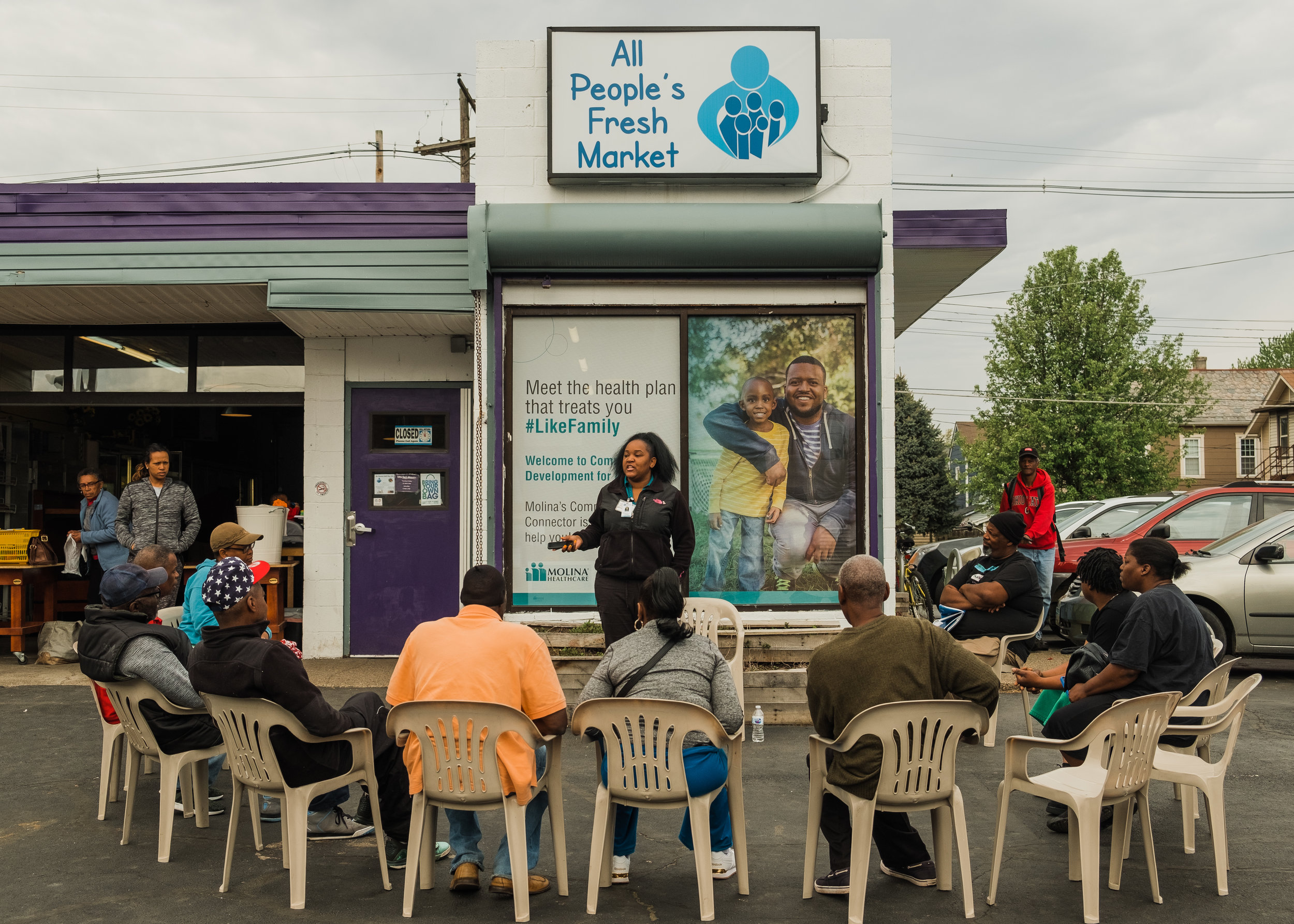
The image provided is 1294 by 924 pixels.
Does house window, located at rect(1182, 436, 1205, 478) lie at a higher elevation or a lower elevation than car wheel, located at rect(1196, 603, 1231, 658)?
higher

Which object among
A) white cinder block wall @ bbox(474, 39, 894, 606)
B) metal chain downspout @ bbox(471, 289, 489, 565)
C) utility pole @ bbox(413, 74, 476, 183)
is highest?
utility pole @ bbox(413, 74, 476, 183)

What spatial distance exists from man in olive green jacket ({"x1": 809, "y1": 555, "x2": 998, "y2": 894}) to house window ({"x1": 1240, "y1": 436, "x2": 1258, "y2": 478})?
47213 millimetres

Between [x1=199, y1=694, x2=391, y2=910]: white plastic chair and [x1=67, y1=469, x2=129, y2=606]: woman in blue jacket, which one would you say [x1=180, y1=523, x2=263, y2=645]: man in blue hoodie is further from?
[x1=67, y1=469, x2=129, y2=606]: woman in blue jacket

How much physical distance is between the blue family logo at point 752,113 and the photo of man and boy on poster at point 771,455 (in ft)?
4.62

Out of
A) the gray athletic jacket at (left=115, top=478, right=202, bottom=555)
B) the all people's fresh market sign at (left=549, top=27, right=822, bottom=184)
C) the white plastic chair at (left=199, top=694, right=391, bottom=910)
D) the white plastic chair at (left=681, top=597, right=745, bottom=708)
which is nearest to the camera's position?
the white plastic chair at (left=199, top=694, right=391, bottom=910)

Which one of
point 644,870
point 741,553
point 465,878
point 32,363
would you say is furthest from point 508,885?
point 32,363

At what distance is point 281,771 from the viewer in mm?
4188

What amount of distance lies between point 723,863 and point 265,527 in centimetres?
678

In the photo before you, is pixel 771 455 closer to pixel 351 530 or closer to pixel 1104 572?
pixel 1104 572

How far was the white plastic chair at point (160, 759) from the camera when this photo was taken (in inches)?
182

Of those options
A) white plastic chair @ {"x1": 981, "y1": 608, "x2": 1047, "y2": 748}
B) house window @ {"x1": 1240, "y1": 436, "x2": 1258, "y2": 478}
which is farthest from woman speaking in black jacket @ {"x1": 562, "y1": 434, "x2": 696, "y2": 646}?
house window @ {"x1": 1240, "y1": 436, "x2": 1258, "y2": 478}

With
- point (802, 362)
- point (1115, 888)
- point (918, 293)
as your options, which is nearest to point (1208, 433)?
point (918, 293)

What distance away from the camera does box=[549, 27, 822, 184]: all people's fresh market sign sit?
26.9 ft

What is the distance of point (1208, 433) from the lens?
148 ft
